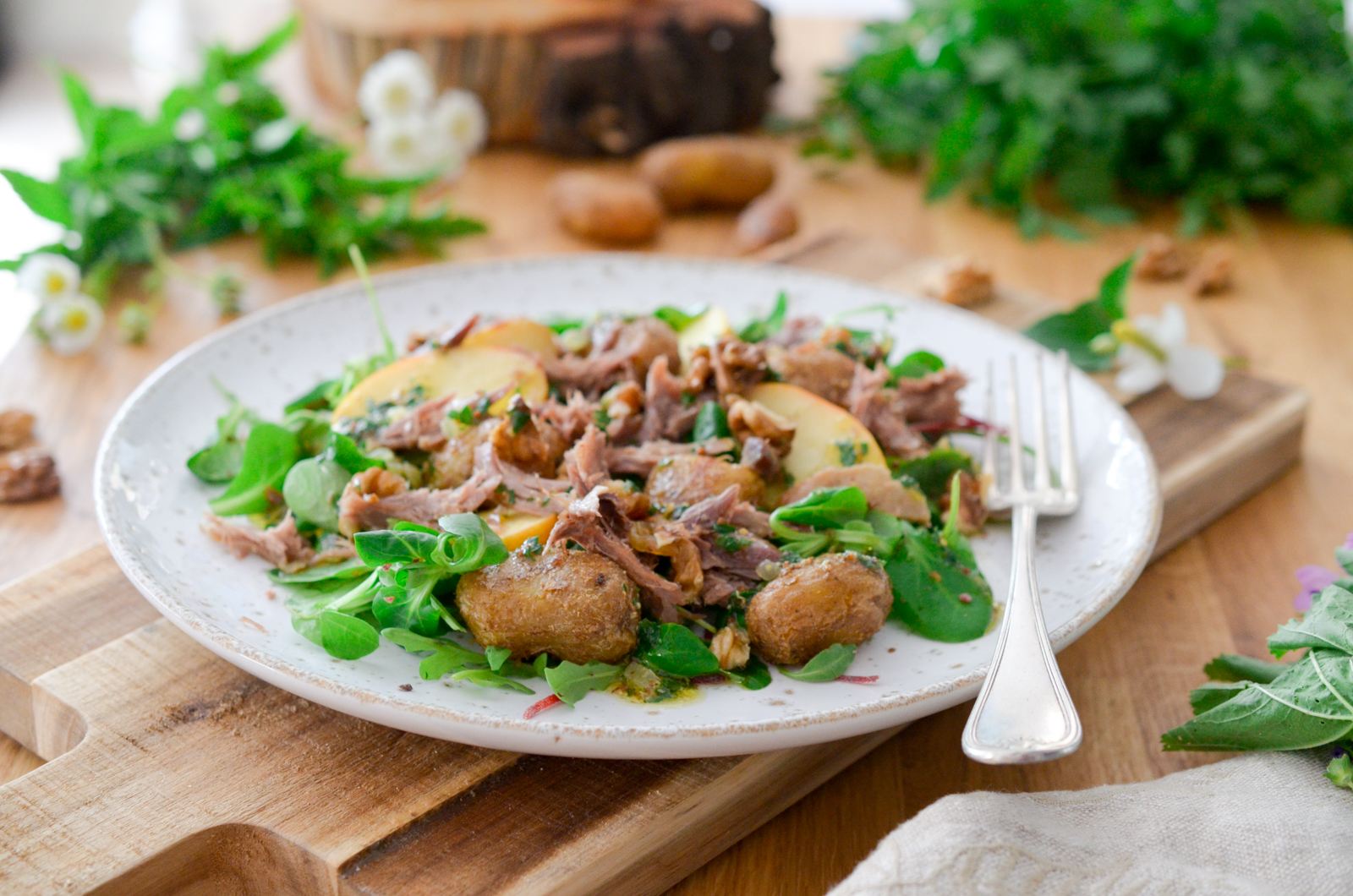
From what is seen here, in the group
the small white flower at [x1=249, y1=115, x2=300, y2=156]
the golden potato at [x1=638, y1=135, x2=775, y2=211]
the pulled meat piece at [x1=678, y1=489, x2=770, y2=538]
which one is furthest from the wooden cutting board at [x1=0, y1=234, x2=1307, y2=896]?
the golden potato at [x1=638, y1=135, x2=775, y2=211]

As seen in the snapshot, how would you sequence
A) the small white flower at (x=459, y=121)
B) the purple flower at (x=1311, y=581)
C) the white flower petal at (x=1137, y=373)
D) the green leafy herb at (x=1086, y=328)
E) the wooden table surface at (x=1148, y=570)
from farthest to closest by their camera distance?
the small white flower at (x=459, y=121)
the green leafy herb at (x=1086, y=328)
the white flower petal at (x=1137, y=373)
the purple flower at (x=1311, y=581)
the wooden table surface at (x=1148, y=570)

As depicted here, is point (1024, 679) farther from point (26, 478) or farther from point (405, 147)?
point (405, 147)

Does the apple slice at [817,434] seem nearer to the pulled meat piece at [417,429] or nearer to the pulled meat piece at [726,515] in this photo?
the pulled meat piece at [726,515]

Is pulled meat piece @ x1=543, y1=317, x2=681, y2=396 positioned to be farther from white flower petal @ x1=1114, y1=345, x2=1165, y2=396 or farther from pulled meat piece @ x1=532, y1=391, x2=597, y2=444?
white flower petal @ x1=1114, y1=345, x2=1165, y2=396

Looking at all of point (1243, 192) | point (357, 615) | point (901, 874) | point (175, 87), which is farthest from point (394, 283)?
point (1243, 192)

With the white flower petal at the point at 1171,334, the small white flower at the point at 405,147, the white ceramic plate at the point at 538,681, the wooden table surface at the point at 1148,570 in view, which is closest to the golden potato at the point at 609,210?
the wooden table surface at the point at 1148,570


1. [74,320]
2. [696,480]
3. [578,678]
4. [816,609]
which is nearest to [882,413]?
[696,480]
